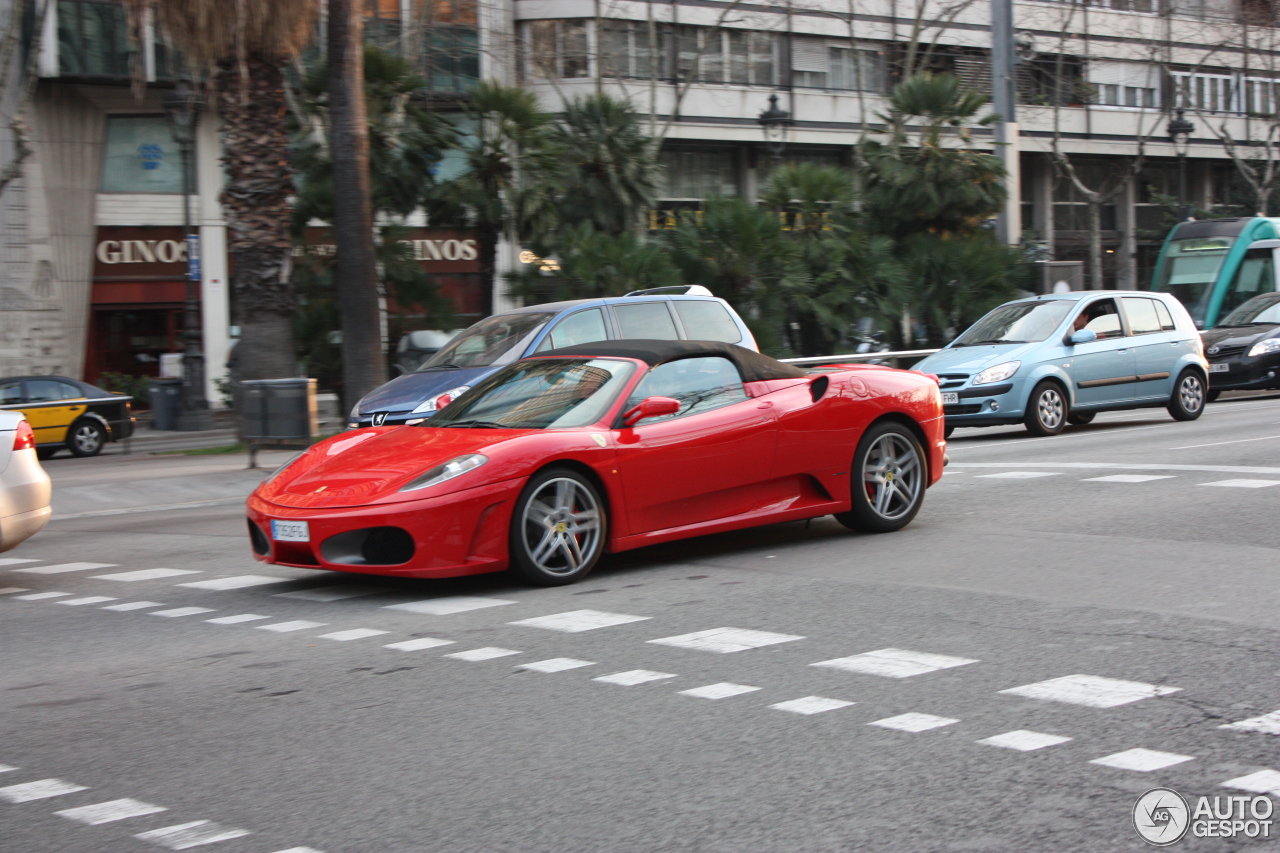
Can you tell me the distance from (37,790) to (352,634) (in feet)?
7.50

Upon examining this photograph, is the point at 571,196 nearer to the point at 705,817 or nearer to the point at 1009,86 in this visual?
the point at 1009,86

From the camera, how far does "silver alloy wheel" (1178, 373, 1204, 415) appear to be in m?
17.6

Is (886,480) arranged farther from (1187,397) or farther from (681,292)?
(1187,397)

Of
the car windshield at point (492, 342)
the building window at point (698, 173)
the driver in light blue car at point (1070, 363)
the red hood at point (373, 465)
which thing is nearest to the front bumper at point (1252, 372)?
the driver in light blue car at point (1070, 363)

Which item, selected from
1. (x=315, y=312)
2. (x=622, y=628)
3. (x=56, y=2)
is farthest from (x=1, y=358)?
(x=622, y=628)

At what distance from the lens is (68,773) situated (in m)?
4.51

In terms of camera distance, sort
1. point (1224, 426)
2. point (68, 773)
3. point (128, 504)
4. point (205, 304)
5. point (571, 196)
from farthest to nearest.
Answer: point (205, 304), point (571, 196), point (1224, 426), point (128, 504), point (68, 773)

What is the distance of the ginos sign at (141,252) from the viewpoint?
32469mm

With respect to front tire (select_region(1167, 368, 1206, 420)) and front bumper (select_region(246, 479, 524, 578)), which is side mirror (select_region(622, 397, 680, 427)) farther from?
front tire (select_region(1167, 368, 1206, 420))

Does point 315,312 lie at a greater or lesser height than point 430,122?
lesser

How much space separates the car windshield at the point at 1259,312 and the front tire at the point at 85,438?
19.0m

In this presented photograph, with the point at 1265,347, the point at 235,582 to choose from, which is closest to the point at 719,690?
the point at 235,582

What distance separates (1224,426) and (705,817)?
1442 cm

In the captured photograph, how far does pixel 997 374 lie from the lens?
53.1 feet
